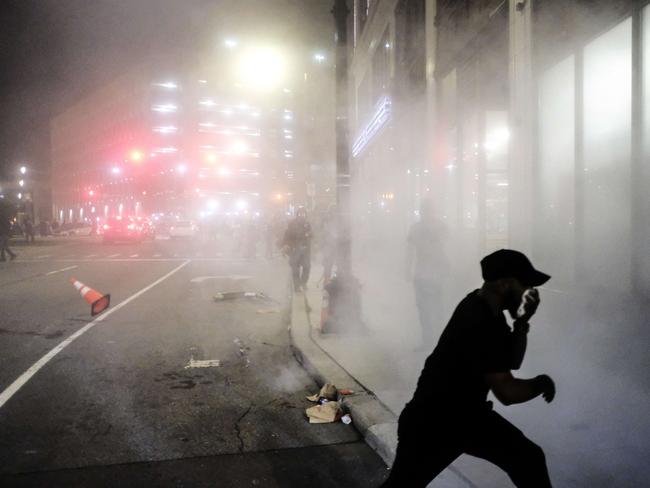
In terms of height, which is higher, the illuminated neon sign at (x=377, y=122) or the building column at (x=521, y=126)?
the illuminated neon sign at (x=377, y=122)

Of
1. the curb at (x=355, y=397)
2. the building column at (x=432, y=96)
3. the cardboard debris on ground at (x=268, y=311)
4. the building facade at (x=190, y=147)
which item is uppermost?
the building facade at (x=190, y=147)

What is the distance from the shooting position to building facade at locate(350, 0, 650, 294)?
4.17m

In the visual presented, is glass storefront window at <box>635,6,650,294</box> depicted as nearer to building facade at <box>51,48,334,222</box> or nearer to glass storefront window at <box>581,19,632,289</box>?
glass storefront window at <box>581,19,632,289</box>

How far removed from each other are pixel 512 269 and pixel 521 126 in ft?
14.1

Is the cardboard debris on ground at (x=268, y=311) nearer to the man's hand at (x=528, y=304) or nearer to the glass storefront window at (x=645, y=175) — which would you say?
the glass storefront window at (x=645, y=175)

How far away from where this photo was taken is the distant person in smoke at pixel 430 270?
5.79 metres

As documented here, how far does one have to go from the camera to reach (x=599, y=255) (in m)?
4.52

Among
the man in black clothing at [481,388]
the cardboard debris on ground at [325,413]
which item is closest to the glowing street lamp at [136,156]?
the cardboard debris on ground at [325,413]

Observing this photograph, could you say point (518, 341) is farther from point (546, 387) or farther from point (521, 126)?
point (521, 126)

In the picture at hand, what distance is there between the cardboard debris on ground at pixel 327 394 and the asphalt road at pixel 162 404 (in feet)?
0.38

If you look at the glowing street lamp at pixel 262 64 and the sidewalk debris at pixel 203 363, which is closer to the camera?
the sidewalk debris at pixel 203 363

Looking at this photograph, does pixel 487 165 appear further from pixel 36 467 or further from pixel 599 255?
pixel 36 467

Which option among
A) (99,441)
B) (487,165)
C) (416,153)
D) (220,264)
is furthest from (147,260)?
(99,441)

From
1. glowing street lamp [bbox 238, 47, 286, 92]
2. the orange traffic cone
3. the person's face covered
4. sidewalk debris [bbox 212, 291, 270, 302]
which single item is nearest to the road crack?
the person's face covered
